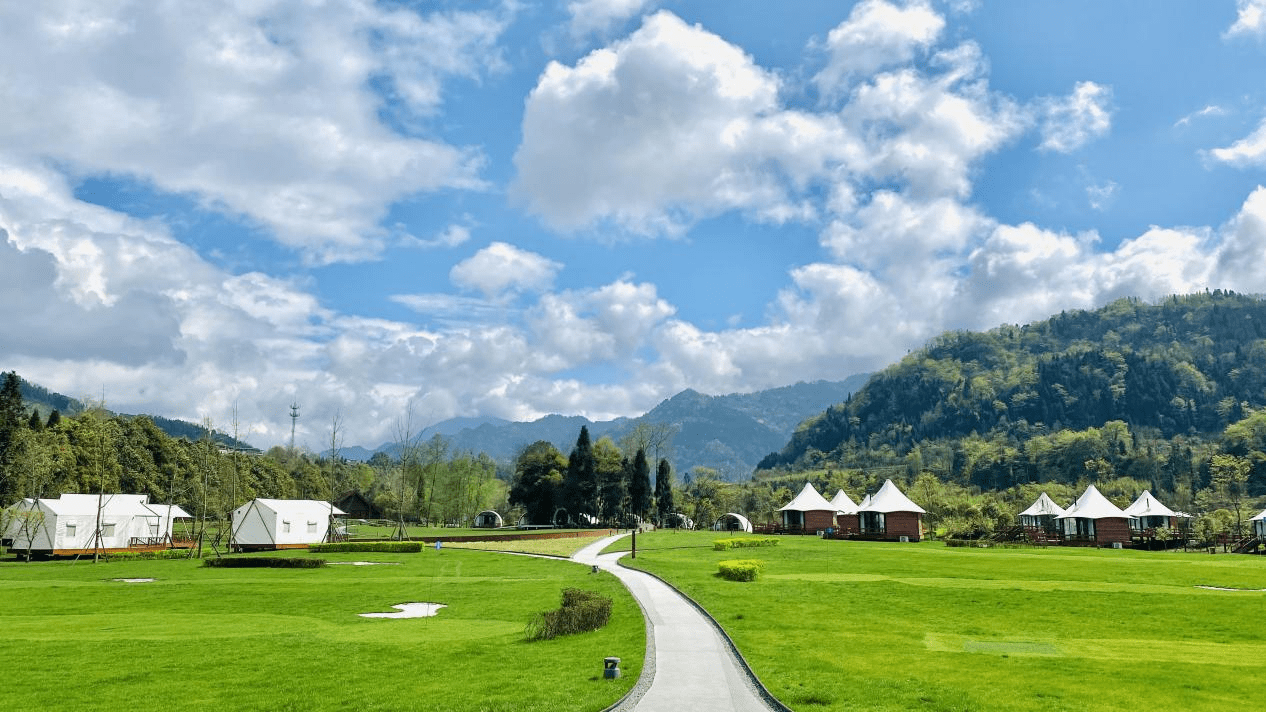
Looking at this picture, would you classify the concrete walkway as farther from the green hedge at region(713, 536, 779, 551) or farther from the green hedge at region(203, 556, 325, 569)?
the green hedge at region(713, 536, 779, 551)

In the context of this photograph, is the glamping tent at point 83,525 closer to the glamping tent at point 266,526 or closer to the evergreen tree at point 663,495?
the glamping tent at point 266,526

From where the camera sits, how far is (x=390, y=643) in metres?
22.1

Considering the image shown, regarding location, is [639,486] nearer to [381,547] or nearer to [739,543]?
[739,543]

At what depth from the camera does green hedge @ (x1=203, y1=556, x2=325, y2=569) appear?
47.9 meters

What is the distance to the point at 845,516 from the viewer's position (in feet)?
288

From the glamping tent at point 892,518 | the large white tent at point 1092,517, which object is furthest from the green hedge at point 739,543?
the large white tent at point 1092,517

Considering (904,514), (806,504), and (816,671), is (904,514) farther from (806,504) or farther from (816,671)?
(816,671)

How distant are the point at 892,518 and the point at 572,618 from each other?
59869 mm

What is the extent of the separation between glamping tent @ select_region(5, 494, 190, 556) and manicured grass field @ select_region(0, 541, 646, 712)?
23605mm

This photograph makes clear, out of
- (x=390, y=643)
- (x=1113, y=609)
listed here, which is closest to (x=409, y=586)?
(x=390, y=643)

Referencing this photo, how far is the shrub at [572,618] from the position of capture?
22.6 meters

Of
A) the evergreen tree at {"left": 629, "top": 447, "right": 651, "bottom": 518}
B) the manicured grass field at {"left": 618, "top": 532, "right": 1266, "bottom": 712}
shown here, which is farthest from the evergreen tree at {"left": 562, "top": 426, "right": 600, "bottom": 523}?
the manicured grass field at {"left": 618, "top": 532, "right": 1266, "bottom": 712}

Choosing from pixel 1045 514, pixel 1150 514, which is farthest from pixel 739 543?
pixel 1150 514

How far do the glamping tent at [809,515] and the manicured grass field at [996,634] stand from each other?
147 ft
